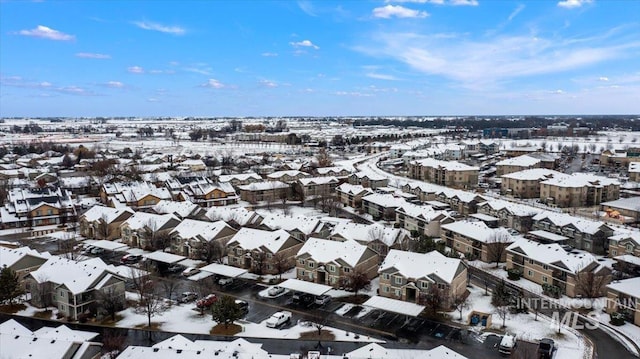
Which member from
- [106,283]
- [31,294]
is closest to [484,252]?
[106,283]

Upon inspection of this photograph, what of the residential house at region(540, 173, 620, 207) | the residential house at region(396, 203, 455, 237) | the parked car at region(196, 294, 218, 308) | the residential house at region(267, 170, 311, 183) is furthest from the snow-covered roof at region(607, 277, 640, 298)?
the residential house at region(267, 170, 311, 183)

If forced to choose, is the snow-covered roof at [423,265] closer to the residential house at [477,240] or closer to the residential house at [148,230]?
the residential house at [477,240]

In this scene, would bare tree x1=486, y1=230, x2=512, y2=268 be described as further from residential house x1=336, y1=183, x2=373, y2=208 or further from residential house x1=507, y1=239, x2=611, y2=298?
residential house x1=336, y1=183, x2=373, y2=208

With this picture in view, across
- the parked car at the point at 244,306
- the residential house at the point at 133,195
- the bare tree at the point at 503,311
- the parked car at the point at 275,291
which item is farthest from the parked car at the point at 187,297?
the residential house at the point at 133,195

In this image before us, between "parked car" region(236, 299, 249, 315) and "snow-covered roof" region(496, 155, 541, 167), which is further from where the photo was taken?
"snow-covered roof" region(496, 155, 541, 167)

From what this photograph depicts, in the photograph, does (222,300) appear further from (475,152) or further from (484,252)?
(475,152)
